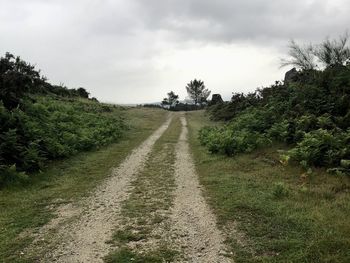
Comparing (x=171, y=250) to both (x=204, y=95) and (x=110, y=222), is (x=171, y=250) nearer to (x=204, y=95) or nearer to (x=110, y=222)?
(x=110, y=222)

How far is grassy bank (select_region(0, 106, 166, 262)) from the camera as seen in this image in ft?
24.0

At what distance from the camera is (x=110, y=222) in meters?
8.03

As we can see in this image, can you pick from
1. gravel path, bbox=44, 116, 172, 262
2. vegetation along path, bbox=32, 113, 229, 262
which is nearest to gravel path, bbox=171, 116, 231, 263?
vegetation along path, bbox=32, 113, 229, 262

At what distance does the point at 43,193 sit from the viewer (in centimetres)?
1085

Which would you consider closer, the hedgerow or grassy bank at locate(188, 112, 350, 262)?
grassy bank at locate(188, 112, 350, 262)

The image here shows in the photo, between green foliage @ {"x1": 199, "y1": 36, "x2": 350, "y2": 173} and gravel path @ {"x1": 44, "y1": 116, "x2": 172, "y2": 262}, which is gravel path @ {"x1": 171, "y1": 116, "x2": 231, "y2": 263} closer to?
gravel path @ {"x1": 44, "y1": 116, "x2": 172, "y2": 262}

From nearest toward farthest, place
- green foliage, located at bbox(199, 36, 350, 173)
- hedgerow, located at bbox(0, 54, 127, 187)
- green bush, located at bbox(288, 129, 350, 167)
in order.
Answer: green bush, located at bbox(288, 129, 350, 167) < green foliage, located at bbox(199, 36, 350, 173) < hedgerow, located at bbox(0, 54, 127, 187)

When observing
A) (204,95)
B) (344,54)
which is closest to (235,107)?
(344,54)

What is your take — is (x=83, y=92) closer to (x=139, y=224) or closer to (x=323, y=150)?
(x=323, y=150)

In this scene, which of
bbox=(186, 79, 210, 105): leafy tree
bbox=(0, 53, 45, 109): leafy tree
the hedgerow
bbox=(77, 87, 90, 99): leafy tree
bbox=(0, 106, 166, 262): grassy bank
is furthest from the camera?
bbox=(186, 79, 210, 105): leafy tree

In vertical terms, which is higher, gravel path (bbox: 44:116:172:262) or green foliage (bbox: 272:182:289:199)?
green foliage (bbox: 272:182:289:199)

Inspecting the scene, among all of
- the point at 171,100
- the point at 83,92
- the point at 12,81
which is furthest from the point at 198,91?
the point at 12,81

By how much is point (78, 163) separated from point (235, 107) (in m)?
22.5

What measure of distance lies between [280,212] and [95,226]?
3.82 meters
